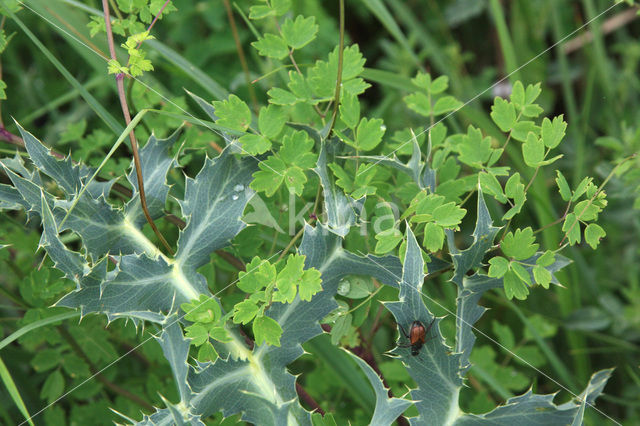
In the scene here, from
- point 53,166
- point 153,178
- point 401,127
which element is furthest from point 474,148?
point 401,127

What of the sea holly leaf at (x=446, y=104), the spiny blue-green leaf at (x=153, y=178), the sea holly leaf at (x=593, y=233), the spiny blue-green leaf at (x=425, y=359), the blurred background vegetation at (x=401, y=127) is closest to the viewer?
the spiny blue-green leaf at (x=425, y=359)

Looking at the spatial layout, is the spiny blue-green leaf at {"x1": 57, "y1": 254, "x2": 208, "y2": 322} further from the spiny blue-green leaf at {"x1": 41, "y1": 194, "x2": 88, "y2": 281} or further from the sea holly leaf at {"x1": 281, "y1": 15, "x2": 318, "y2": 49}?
the sea holly leaf at {"x1": 281, "y1": 15, "x2": 318, "y2": 49}

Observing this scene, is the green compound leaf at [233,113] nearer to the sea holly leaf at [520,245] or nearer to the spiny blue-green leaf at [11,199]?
the spiny blue-green leaf at [11,199]

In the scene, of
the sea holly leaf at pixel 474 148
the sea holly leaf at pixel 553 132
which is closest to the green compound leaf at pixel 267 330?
the sea holly leaf at pixel 474 148

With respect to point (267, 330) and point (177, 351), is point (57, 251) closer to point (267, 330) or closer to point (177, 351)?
point (177, 351)

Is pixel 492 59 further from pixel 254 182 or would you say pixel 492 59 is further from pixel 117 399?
pixel 117 399

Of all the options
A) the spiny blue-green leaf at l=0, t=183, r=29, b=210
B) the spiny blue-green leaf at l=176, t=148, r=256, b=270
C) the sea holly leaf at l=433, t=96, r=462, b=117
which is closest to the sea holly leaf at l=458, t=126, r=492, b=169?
the sea holly leaf at l=433, t=96, r=462, b=117

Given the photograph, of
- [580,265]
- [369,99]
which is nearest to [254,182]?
[580,265]
